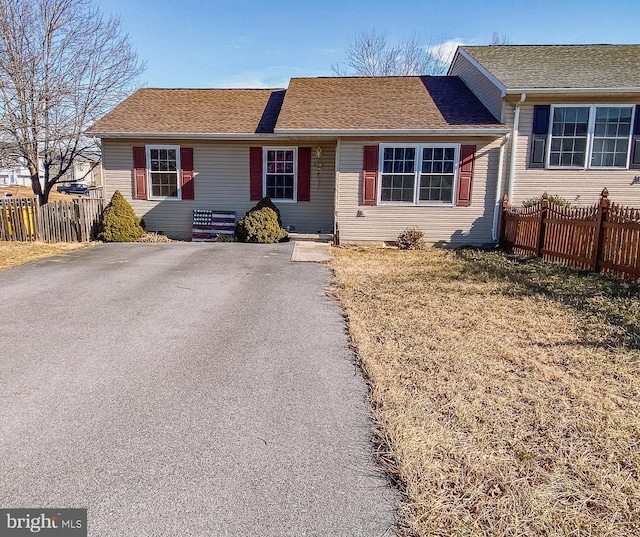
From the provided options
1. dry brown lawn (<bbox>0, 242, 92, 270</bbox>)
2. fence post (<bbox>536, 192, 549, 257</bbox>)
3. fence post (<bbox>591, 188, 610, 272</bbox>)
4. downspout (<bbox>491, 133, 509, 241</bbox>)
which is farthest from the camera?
downspout (<bbox>491, 133, 509, 241</bbox>)

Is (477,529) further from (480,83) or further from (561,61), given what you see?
(561,61)

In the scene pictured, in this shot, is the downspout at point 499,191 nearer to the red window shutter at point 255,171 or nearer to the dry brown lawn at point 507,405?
the dry brown lawn at point 507,405

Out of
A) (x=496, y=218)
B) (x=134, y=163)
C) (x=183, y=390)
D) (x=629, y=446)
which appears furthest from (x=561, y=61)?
(x=183, y=390)

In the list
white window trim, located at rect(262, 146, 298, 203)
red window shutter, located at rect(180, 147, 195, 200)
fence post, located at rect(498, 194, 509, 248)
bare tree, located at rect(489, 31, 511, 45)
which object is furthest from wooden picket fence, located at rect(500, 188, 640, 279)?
bare tree, located at rect(489, 31, 511, 45)

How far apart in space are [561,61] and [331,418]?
14.5 m

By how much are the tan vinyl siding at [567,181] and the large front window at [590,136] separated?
0.79 feet

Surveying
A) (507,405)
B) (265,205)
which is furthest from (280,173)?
(507,405)

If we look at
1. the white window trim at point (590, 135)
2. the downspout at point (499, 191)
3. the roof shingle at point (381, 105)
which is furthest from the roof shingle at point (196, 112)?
the white window trim at point (590, 135)

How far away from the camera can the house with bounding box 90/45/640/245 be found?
11336mm

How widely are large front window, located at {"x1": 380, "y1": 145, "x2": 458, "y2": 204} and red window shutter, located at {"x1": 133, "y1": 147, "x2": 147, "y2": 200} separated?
6.87 meters

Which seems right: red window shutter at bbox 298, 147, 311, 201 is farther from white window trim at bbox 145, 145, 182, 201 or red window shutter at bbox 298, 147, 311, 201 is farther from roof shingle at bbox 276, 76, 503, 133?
white window trim at bbox 145, 145, 182, 201

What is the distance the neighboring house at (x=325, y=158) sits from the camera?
11.5 metres

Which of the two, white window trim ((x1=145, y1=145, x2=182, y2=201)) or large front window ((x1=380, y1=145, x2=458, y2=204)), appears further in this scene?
white window trim ((x1=145, y1=145, x2=182, y2=201))

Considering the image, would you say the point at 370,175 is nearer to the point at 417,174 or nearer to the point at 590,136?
the point at 417,174
